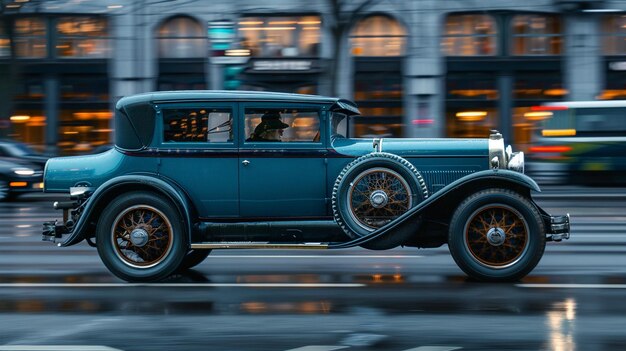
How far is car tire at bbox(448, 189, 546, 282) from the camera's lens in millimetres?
8383

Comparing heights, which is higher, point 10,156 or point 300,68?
point 300,68

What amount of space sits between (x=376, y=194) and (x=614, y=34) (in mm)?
27503

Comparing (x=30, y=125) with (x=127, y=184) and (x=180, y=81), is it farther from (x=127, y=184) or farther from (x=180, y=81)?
(x=127, y=184)

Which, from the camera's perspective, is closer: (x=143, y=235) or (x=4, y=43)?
(x=143, y=235)

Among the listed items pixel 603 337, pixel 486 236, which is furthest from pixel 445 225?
pixel 603 337

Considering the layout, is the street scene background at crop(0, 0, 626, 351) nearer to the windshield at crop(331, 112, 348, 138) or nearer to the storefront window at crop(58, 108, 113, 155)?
the storefront window at crop(58, 108, 113, 155)

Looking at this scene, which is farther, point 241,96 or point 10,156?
point 10,156

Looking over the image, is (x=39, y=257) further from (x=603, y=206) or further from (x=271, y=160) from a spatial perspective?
(x=603, y=206)

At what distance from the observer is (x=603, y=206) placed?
19.4 meters

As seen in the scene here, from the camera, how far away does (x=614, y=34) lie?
33.9 meters

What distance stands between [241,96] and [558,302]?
3271mm

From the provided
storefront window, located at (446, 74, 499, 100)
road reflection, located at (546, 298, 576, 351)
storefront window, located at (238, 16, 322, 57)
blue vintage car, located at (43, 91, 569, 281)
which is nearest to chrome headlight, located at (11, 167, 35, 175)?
blue vintage car, located at (43, 91, 569, 281)

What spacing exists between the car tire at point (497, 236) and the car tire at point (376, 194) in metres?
0.43

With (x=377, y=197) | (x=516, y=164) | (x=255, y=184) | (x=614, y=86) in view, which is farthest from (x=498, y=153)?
(x=614, y=86)
